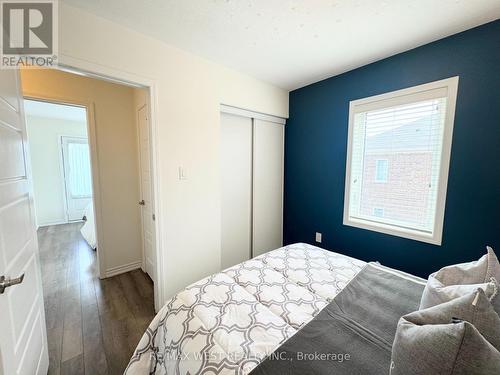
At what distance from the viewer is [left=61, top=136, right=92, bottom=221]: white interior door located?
488cm

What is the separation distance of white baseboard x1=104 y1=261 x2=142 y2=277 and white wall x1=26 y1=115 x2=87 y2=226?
349 cm

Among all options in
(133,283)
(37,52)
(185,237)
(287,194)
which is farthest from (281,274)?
(37,52)

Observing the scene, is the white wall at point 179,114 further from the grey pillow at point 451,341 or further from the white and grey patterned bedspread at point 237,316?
the grey pillow at point 451,341

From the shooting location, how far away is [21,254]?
3.50ft

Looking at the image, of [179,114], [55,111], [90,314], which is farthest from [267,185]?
[55,111]

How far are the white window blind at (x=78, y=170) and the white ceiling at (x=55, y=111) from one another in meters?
0.62

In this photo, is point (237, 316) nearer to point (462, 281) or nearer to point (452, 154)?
point (462, 281)

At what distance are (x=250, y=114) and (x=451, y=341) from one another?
243 centimetres

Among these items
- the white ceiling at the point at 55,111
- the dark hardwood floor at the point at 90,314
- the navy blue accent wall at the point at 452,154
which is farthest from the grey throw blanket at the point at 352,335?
the white ceiling at the point at 55,111

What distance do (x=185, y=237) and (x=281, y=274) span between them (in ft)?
3.34

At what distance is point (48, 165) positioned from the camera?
15.3 feet

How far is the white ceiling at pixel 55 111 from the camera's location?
3.70 metres

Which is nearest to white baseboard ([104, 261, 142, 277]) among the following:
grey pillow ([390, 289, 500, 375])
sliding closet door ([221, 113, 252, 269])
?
sliding closet door ([221, 113, 252, 269])

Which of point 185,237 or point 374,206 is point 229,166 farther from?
point 374,206
